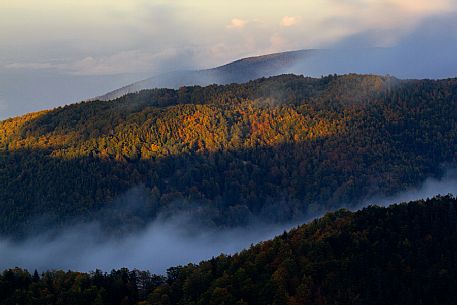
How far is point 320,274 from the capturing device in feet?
241

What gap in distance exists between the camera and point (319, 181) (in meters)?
200

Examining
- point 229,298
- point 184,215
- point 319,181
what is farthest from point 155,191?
point 229,298

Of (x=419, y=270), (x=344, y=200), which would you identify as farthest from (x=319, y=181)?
(x=419, y=270)

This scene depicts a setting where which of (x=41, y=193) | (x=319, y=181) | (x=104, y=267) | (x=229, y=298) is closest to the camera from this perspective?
(x=229, y=298)

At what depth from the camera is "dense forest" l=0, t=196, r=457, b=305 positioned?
7025 cm

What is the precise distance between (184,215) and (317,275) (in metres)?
125

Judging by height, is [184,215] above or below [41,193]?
below

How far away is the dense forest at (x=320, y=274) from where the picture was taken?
230 feet

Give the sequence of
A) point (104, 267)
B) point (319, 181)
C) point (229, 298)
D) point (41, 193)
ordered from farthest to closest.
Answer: point (319, 181), point (41, 193), point (104, 267), point (229, 298)

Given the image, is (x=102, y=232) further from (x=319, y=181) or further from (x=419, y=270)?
(x=419, y=270)

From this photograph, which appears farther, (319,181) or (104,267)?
(319,181)

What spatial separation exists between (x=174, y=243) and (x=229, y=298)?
393ft

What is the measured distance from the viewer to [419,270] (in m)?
72.6

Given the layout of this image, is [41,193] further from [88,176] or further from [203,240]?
[203,240]
